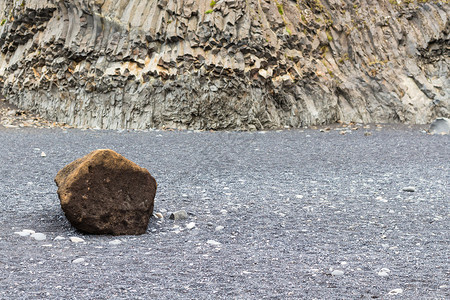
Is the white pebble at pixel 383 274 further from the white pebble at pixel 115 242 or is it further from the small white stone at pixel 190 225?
the white pebble at pixel 115 242

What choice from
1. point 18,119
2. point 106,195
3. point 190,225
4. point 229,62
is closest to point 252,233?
point 190,225

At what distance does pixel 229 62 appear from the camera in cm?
1328

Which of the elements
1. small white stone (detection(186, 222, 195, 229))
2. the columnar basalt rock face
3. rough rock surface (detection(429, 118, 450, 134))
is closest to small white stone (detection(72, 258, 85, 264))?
small white stone (detection(186, 222, 195, 229))

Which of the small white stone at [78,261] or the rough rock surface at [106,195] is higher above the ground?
the rough rock surface at [106,195]

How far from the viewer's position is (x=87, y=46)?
1440 cm

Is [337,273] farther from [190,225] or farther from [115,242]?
[115,242]

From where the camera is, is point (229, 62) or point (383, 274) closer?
point (383, 274)

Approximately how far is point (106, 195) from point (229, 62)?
9.91 meters

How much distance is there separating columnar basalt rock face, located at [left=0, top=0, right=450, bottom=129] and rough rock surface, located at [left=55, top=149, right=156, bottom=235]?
30.4 feet

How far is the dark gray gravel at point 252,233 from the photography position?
2.87m

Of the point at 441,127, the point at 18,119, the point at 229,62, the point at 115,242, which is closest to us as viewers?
the point at 115,242

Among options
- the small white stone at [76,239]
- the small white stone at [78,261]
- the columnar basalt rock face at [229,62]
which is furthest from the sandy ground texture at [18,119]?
the small white stone at [78,261]

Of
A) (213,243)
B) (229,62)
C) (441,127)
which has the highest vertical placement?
(229,62)

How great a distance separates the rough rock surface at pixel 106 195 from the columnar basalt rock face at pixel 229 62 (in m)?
9.26
